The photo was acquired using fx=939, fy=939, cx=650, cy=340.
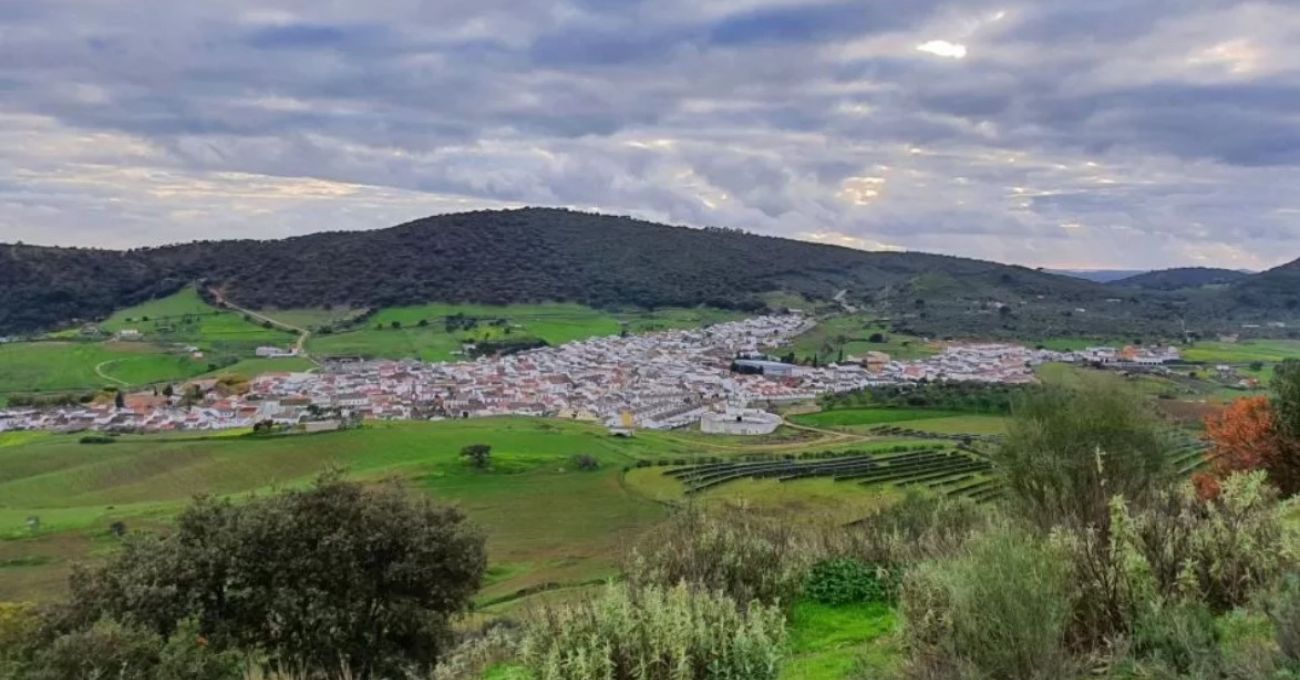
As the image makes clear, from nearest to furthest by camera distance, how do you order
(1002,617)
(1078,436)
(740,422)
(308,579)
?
(1002,617), (308,579), (1078,436), (740,422)

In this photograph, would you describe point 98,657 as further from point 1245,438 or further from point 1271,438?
point 1245,438

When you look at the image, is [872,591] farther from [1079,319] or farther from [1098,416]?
[1079,319]

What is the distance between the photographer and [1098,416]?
18406mm

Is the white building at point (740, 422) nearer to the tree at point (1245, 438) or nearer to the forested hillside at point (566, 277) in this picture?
the tree at point (1245, 438)

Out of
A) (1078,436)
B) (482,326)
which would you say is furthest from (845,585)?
(482,326)

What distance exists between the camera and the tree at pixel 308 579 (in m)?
13.3

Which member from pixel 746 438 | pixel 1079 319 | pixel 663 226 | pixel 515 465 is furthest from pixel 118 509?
pixel 663 226

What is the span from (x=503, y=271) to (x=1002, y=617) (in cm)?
14772

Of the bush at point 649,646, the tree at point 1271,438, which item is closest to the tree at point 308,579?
the bush at point 649,646

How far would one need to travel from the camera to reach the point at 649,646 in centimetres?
582

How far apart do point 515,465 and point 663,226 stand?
136732 millimetres

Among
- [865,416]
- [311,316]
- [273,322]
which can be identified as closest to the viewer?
[865,416]

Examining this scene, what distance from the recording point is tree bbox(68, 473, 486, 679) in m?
13.3

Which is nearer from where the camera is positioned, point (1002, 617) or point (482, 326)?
point (1002, 617)
